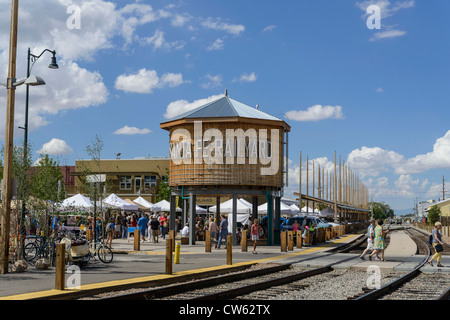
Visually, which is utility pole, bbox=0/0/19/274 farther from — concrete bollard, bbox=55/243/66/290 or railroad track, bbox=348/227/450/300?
railroad track, bbox=348/227/450/300

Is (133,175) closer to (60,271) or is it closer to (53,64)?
(53,64)

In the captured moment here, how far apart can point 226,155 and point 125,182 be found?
1941 inches

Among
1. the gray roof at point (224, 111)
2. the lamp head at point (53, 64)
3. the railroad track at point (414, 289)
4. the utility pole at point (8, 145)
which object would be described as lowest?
the railroad track at point (414, 289)

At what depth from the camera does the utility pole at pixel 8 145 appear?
15781mm

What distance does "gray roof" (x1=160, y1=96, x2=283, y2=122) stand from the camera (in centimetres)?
3123

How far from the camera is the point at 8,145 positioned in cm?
1608

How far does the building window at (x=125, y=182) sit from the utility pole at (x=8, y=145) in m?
62.0

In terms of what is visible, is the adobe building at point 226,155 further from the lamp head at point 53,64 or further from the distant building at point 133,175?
the distant building at point 133,175

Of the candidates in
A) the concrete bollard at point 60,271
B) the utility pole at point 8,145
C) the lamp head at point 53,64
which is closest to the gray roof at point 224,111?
the lamp head at point 53,64

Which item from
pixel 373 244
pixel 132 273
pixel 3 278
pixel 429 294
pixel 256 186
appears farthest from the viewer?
pixel 256 186
